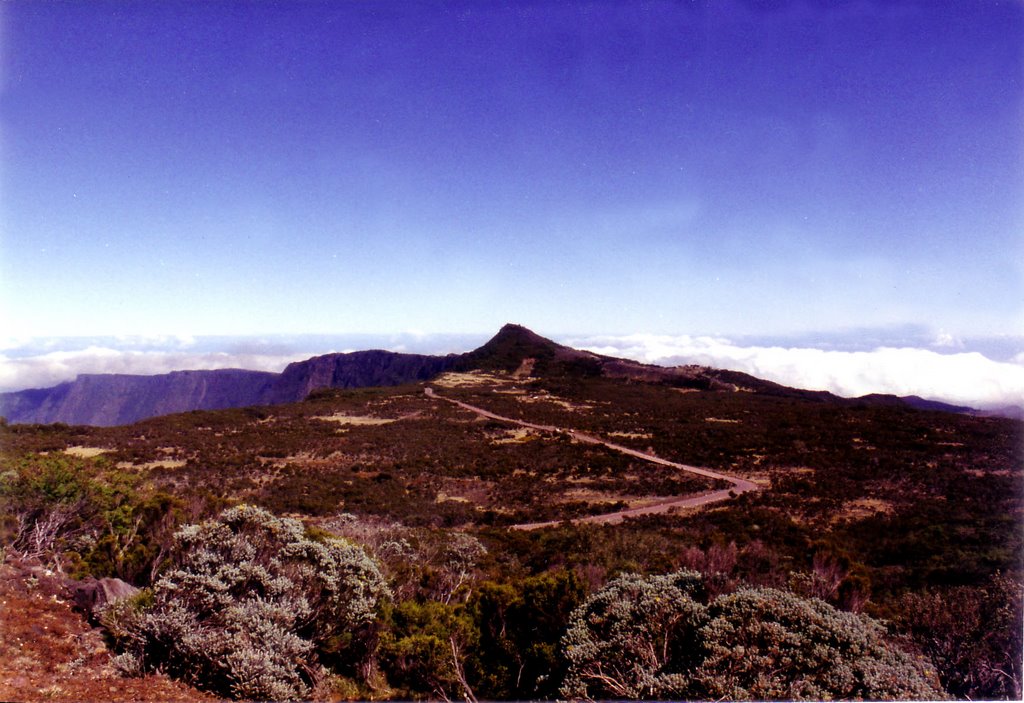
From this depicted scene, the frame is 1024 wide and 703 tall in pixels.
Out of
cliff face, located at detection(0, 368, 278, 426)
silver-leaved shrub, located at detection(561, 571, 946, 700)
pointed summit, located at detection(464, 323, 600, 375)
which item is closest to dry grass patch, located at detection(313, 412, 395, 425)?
pointed summit, located at detection(464, 323, 600, 375)

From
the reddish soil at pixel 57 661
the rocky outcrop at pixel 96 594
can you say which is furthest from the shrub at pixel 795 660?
the rocky outcrop at pixel 96 594

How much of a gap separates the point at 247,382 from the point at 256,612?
445 feet

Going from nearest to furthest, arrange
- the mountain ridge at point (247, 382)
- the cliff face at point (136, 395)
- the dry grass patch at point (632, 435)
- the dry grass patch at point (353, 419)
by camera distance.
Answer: the dry grass patch at point (632, 435) < the dry grass patch at point (353, 419) < the mountain ridge at point (247, 382) < the cliff face at point (136, 395)

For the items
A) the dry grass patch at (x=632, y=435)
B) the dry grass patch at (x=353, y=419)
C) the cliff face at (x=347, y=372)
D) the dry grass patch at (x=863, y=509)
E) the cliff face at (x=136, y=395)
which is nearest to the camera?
the dry grass patch at (x=863, y=509)

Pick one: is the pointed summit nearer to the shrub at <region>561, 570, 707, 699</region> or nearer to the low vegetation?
the low vegetation

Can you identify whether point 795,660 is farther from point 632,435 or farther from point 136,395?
point 136,395

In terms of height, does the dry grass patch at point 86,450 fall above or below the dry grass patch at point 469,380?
below

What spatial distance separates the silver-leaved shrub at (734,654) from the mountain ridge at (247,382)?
277ft

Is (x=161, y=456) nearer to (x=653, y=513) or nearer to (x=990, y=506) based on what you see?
(x=653, y=513)

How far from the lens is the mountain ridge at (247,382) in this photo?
98.5 meters

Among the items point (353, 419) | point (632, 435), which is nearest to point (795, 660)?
point (632, 435)

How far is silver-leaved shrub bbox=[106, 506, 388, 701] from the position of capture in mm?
5207

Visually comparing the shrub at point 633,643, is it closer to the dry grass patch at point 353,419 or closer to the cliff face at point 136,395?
the dry grass patch at point 353,419

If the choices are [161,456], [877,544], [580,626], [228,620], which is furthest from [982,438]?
[161,456]
